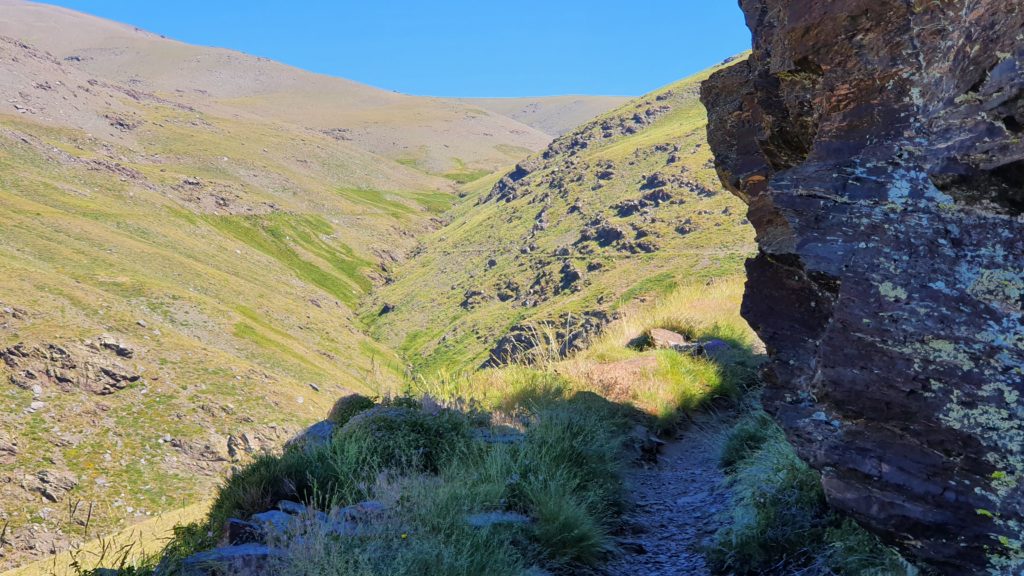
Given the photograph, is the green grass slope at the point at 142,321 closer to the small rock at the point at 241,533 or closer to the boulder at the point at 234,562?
the small rock at the point at 241,533

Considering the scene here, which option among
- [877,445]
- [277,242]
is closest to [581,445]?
[877,445]

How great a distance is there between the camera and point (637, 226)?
63.3 m

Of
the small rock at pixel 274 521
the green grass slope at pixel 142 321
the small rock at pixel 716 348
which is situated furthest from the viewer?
the green grass slope at pixel 142 321

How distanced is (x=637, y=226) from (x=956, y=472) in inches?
2398

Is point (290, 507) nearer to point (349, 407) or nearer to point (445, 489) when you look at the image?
point (445, 489)

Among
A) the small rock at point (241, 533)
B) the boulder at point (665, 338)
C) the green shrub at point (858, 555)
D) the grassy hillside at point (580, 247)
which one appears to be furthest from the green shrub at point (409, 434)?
the grassy hillside at point (580, 247)

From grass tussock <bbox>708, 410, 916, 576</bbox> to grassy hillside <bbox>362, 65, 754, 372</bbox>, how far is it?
A: 2510 cm

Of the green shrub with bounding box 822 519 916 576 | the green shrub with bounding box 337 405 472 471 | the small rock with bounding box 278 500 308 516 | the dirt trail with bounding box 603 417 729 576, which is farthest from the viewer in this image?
the green shrub with bounding box 337 405 472 471

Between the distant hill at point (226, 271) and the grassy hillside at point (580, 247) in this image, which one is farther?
the grassy hillside at point (580, 247)

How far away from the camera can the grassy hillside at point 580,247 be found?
49.2 meters

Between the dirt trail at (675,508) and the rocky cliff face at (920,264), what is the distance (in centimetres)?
209

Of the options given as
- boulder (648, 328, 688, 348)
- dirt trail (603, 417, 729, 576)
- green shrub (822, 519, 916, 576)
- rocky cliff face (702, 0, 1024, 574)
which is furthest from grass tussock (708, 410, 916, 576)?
boulder (648, 328, 688, 348)

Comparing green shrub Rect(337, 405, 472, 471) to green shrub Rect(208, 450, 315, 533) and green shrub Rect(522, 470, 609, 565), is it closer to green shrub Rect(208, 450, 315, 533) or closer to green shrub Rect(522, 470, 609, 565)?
green shrub Rect(208, 450, 315, 533)

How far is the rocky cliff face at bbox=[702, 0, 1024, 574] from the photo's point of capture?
333 centimetres
